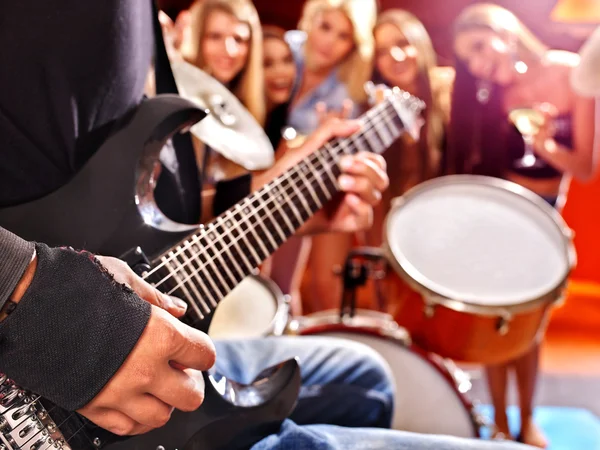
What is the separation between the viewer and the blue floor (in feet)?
5.82

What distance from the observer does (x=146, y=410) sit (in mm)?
485

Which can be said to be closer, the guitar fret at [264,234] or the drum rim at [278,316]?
the guitar fret at [264,234]

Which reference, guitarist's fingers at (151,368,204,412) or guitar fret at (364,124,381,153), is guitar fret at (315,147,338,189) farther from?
guitarist's fingers at (151,368,204,412)

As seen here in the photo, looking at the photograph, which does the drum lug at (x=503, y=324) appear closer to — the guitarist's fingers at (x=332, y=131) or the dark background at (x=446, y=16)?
the guitarist's fingers at (x=332, y=131)

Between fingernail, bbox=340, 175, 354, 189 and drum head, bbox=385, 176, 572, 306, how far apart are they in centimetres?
44

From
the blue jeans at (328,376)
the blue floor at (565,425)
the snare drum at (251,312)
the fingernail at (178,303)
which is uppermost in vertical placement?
the fingernail at (178,303)

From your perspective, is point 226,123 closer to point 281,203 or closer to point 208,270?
point 281,203

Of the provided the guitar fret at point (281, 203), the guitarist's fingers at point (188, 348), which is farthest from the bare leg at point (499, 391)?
the guitarist's fingers at point (188, 348)

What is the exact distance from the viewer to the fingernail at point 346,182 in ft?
2.97

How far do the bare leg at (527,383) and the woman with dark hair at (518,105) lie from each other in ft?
0.10

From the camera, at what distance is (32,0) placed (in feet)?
1.83

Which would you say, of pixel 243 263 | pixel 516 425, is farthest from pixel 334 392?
pixel 516 425

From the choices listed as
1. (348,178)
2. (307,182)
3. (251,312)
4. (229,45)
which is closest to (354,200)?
(348,178)

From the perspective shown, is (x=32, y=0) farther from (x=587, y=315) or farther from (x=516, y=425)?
(x=587, y=315)
